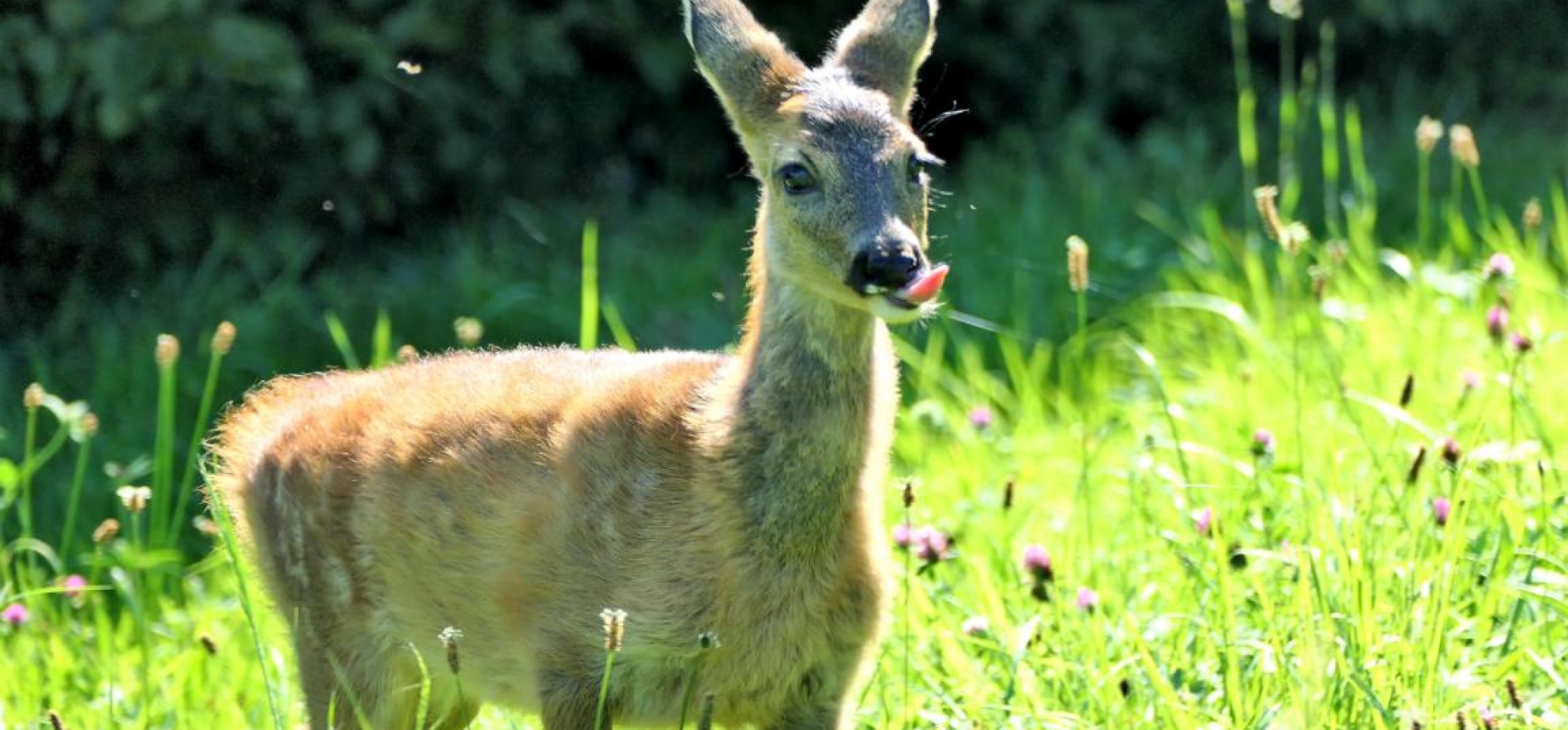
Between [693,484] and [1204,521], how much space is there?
1.06 m

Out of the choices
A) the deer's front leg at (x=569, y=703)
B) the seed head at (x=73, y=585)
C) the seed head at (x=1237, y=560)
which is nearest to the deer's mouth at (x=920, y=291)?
the deer's front leg at (x=569, y=703)

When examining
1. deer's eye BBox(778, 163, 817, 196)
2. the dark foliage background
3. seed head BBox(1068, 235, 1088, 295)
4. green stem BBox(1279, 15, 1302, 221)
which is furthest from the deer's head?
green stem BBox(1279, 15, 1302, 221)

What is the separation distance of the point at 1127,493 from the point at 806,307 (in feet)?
5.14

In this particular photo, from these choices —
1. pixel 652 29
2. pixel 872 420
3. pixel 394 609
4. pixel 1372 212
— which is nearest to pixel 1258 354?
pixel 1372 212

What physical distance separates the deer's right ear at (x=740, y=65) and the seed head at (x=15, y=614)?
5.98 ft

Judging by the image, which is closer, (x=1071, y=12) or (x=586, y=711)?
(x=586, y=711)

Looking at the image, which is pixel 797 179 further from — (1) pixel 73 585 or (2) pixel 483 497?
(1) pixel 73 585

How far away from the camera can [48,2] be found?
716 centimetres

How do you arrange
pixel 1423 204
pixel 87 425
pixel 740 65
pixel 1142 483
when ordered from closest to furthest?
pixel 740 65, pixel 87 425, pixel 1142 483, pixel 1423 204

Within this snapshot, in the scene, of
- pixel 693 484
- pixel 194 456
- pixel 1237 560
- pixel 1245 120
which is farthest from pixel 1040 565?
pixel 194 456

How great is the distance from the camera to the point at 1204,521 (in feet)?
14.5

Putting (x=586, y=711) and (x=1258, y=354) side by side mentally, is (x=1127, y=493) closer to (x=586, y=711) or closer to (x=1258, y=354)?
(x=1258, y=354)

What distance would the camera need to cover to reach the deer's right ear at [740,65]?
4410mm

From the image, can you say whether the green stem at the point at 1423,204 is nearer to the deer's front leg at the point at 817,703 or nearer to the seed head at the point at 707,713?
the deer's front leg at the point at 817,703
